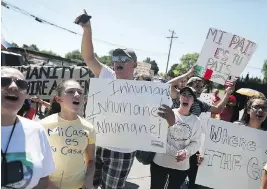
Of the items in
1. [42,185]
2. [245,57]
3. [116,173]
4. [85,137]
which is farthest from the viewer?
[245,57]

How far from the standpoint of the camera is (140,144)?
A: 2771mm

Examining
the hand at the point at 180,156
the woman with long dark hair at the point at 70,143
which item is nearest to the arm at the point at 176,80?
the hand at the point at 180,156

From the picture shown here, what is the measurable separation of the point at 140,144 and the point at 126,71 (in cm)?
73

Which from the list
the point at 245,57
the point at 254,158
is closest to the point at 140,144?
the point at 254,158

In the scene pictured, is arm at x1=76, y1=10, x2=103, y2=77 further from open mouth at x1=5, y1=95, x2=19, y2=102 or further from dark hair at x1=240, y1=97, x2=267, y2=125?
dark hair at x1=240, y1=97, x2=267, y2=125

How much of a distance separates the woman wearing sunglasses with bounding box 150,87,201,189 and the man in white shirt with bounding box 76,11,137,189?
1.24 feet

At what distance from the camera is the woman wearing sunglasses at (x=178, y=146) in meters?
2.90

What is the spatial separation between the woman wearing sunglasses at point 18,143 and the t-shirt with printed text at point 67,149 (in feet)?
1.47

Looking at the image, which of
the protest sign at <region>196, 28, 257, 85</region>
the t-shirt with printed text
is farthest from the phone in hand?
the protest sign at <region>196, 28, 257, 85</region>

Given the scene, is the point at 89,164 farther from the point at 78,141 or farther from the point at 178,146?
the point at 178,146

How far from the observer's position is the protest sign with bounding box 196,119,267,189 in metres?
2.71

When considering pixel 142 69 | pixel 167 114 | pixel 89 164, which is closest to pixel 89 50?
pixel 167 114

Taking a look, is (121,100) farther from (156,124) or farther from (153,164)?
(153,164)

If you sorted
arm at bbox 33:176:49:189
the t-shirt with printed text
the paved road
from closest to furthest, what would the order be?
arm at bbox 33:176:49:189, the t-shirt with printed text, the paved road
